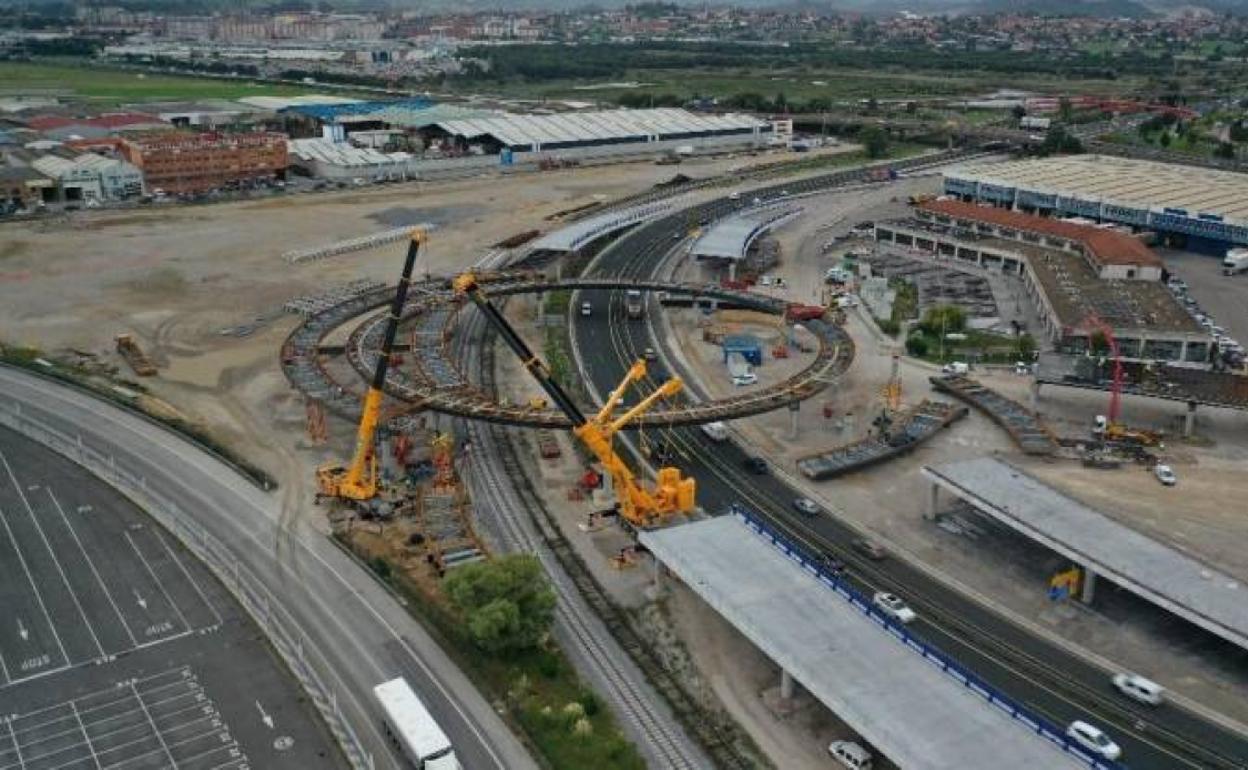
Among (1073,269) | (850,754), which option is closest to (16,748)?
(850,754)

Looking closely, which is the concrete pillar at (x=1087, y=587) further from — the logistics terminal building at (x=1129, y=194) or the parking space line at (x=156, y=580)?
the logistics terminal building at (x=1129, y=194)

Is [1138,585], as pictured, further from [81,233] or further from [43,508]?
[81,233]

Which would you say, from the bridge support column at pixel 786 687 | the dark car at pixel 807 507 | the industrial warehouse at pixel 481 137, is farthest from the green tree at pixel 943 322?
the industrial warehouse at pixel 481 137

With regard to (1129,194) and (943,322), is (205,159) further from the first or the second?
(1129,194)

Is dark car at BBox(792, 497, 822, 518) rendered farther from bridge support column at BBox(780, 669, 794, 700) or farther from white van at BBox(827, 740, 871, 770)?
white van at BBox(827, 740, 871, 770)

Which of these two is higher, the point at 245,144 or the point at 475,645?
the point at 245,144

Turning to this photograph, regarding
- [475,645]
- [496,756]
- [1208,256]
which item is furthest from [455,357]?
[1208,256]
